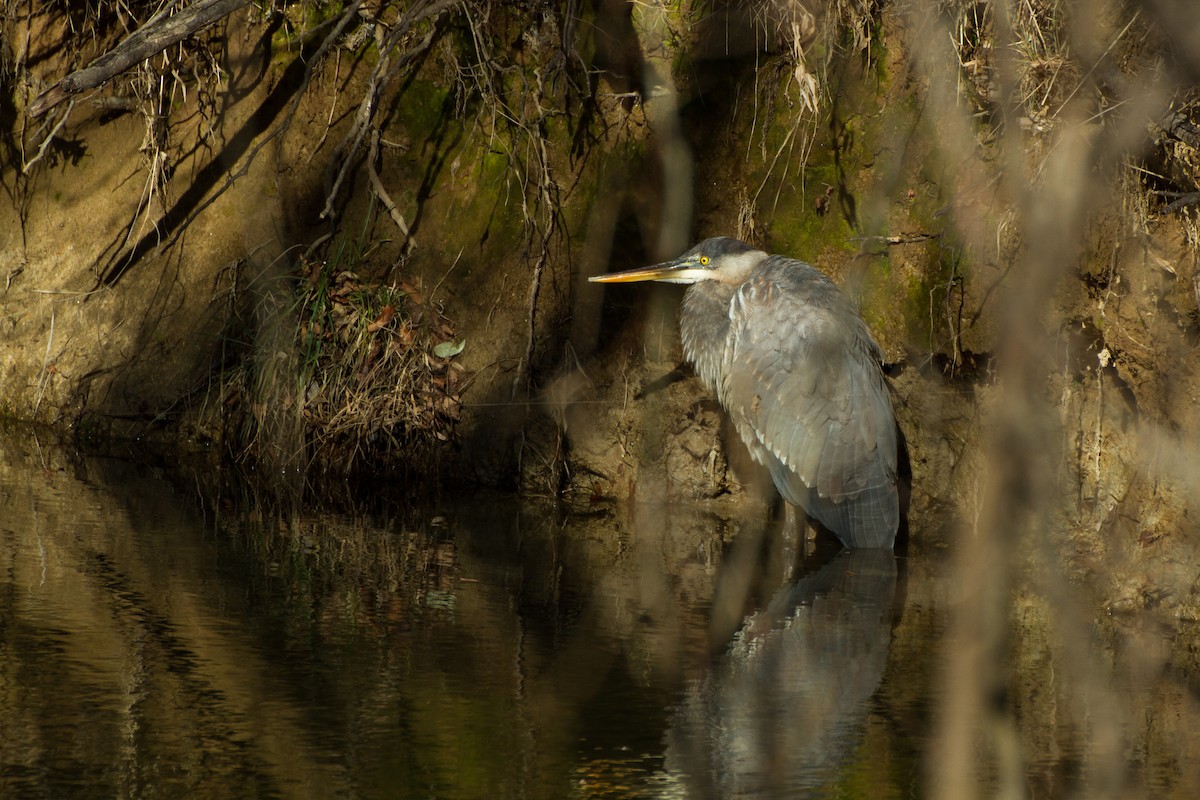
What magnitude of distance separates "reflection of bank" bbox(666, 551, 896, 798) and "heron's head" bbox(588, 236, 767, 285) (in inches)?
71.8

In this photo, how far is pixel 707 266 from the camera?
6500mm

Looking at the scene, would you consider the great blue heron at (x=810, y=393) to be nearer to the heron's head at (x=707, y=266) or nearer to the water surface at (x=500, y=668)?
the heron's head at (x=707, y=266)

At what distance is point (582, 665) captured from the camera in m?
4.23

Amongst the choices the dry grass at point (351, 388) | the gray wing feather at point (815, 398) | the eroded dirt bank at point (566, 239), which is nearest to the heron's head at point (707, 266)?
the gray wing feather at point (815, 398)

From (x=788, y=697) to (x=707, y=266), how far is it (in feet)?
9.80

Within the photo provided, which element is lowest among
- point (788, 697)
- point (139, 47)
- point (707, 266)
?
point (788, 697)

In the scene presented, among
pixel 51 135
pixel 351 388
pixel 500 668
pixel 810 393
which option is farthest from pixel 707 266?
pixel 51 135

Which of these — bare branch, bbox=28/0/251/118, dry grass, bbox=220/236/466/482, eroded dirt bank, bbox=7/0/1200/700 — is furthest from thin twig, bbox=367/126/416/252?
bare branch, bbox=28/0/251/118

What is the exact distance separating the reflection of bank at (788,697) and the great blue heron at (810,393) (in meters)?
0.57

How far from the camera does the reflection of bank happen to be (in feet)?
11.1

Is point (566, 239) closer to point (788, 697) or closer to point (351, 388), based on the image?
point (351, 388)

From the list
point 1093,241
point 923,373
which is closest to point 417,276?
point 923,373

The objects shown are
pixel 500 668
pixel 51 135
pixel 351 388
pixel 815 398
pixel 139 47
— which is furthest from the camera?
pixel 51 135

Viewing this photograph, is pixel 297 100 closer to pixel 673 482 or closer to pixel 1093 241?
pixel 673 482
